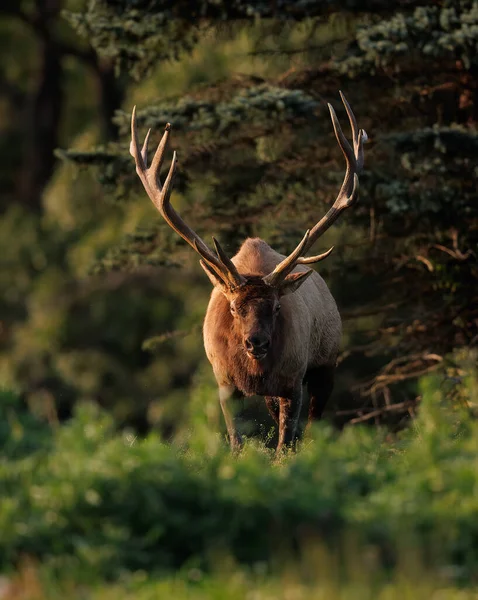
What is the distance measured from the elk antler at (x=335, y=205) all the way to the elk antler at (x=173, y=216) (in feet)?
1.09

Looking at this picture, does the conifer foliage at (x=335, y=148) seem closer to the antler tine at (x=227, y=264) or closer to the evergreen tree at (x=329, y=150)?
the evergreen tree at (x=329, y=150)

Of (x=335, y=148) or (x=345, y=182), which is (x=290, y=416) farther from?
(x=335, y=148)

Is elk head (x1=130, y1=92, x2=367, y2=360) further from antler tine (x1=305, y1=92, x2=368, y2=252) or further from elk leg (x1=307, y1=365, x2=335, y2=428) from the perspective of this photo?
elk leg (x1=307, y1=365, x2=335, y2=428)

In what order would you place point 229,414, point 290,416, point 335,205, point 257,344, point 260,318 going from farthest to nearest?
point 335,205, point 290,416, point 229,414, point 260,318, point 257,344

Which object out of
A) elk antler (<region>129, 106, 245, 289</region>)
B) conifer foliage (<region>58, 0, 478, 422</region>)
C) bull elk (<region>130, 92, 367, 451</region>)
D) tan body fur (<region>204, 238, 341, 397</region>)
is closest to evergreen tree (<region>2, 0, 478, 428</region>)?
conifer foliage (<region>58, 0, 478, 422</region>)

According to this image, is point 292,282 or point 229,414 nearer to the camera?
point 229,414

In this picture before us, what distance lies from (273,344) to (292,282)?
1.70ft

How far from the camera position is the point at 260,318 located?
35.4 ft

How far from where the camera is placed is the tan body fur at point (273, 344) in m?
11.2

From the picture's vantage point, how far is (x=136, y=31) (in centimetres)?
1495

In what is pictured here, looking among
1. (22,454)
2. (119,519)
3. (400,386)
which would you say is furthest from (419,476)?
(400,386)

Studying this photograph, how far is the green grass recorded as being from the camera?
5.77 meters

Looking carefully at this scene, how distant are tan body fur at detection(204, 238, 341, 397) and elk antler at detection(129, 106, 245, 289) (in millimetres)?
353

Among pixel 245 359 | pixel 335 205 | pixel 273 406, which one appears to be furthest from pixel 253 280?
pixel 273 406
